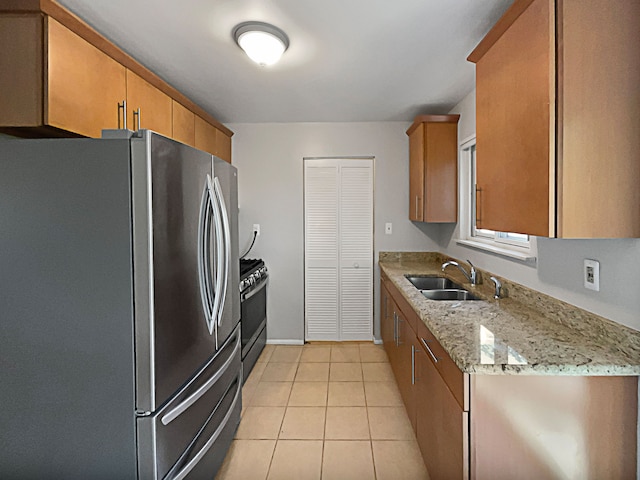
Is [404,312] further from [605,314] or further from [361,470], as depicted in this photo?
[605,314]

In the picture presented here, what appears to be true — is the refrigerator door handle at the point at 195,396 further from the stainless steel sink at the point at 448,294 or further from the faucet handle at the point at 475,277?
the faucet handle at the point at 475,277

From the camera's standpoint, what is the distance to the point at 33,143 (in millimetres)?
1346

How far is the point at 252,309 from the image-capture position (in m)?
3.49

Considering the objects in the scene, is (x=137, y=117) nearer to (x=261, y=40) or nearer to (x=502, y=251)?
(x=261, y=40)

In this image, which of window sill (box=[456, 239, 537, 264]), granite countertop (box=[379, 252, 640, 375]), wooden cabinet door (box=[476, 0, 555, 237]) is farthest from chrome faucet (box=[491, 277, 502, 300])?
wooden cabinet door (box=[476, 0, 555, 237])

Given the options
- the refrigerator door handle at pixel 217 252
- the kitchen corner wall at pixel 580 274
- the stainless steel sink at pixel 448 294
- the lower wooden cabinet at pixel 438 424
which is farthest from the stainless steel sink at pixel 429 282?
the refrigerator door handle at pixel 217 252

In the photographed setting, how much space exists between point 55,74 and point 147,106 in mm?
741

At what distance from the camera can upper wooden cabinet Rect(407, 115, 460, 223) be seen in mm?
3428

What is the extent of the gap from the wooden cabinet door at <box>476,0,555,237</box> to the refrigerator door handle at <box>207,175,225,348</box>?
52.3 inches

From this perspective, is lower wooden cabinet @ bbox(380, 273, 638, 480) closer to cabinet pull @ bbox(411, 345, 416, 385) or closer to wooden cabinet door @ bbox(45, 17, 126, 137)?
cabinet pull @ bbox(411, 345, 416, 385)

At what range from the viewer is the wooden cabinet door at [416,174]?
353 cm

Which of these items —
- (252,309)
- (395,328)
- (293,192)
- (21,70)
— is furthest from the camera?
(293,192)

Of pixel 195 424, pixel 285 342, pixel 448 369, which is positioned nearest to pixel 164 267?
pixel 195 424

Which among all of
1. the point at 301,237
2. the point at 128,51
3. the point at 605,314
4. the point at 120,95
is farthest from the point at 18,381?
the point at 301,237
